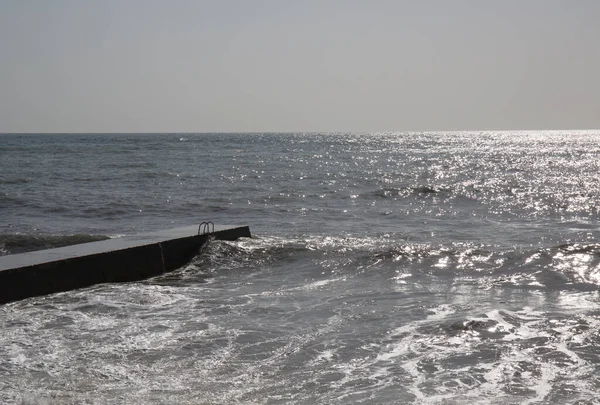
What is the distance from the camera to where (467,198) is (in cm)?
2853

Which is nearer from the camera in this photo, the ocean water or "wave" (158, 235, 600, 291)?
the ocean water

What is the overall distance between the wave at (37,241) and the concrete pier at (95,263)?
2.82 metres

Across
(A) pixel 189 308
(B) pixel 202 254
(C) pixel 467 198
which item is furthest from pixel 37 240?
(C) pixel 467 198

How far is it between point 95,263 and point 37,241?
526cm

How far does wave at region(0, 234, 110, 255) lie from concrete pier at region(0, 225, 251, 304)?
9.25 ft

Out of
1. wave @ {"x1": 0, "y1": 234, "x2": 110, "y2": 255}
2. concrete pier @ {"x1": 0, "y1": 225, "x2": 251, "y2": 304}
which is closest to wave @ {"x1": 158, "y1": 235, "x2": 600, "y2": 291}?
concrete pier @ {"x1": 0, "y1": 225, "x2": 251, "y2": 304}

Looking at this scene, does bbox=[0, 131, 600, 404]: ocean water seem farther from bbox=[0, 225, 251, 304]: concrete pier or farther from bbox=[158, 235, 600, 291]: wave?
bbox=[0, 225, 251, 304]: concrete pier

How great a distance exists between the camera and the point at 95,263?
11195 mm

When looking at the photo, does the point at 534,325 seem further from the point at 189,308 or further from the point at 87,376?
the point at 87,376

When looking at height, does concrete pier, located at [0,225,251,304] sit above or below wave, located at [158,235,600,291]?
above

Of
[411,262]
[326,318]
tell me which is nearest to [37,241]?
[411,262]

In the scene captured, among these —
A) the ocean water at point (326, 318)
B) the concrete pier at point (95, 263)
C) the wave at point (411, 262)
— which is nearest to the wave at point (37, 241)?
the ocean water at point (326, 318)

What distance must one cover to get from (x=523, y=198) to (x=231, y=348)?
2264 centimetres

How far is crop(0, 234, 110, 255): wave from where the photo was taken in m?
15.3
